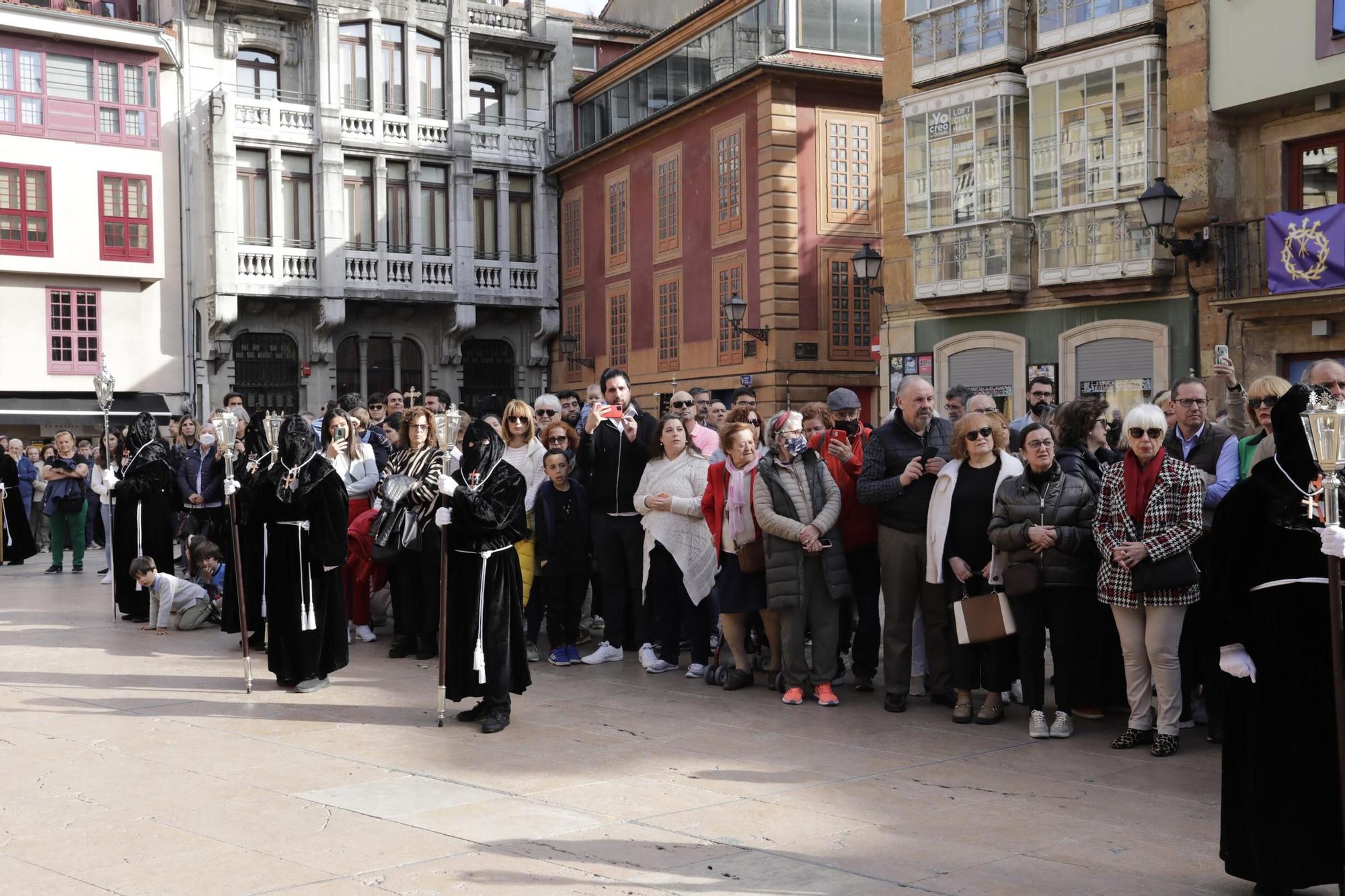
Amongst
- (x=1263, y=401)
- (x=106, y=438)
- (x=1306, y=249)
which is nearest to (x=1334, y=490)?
(x=1263, y=401)

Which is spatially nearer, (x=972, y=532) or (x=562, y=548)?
(x=972, y=532)

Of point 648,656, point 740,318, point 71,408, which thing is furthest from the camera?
point 71,408

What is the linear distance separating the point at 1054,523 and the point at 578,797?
3225mm

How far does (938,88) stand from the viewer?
23.7 meters

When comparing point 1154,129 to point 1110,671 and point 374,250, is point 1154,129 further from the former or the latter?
point 374,250

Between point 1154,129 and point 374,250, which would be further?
point 374,250

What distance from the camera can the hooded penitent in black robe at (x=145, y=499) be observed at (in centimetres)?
1445

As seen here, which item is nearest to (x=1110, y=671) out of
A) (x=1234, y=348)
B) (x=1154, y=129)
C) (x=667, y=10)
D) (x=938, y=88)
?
(x=1234, y=348)

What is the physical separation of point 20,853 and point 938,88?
20685mm

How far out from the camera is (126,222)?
108 feet

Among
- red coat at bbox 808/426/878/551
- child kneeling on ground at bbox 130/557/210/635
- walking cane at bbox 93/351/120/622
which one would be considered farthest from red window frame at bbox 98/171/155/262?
red coat at bbox 808/426/878/551

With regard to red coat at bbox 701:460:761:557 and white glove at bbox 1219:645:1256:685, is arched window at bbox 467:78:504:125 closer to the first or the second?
red coat at bbox 701:460:761:557

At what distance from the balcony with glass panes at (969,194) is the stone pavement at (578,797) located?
14500mm

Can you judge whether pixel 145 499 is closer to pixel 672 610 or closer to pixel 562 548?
pixel 562 548
